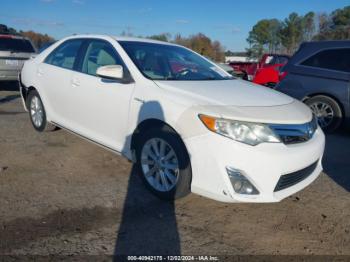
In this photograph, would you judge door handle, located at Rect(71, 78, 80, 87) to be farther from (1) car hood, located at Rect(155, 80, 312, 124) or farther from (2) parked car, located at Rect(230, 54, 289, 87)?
(2) parked car, located at Rect(230, 54, 289, 87)

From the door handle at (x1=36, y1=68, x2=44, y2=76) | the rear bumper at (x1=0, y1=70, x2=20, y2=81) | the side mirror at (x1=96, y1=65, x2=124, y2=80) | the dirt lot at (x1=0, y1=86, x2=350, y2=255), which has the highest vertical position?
the side mirror at (x1=96, y1=65, x2=124, y2=80)

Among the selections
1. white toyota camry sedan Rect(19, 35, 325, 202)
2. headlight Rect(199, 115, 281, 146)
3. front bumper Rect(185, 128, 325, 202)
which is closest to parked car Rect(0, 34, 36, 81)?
white toyota camry sedan Rect(19, 35, 325, 202)

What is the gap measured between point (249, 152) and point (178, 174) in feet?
2.36

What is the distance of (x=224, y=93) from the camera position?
3.51 metres

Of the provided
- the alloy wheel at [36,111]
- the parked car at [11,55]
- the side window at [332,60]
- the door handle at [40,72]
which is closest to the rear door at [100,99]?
the door handle at [40,72]

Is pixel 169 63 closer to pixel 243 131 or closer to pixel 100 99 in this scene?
pixel 100 99

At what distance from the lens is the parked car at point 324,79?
6.29 metres

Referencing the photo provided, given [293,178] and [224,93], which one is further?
[224,93]

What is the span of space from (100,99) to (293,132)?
217 cm

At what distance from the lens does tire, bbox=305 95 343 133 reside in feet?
20.9

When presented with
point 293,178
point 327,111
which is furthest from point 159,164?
point 327,111

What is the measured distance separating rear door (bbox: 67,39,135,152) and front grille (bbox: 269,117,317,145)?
158 centimetres

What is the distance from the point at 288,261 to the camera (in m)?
2.65

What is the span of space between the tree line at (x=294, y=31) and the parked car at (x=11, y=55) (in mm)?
46024
